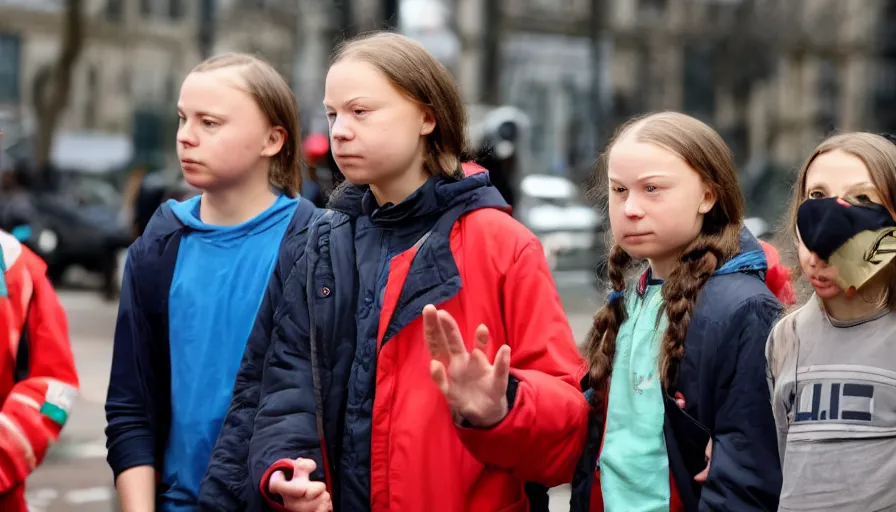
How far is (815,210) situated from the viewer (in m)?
2.59

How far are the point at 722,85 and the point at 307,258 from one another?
4355 cm

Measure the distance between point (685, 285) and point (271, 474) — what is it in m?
0.89

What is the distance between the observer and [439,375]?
8.44 feet

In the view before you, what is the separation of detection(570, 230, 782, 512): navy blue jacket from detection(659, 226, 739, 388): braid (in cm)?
2

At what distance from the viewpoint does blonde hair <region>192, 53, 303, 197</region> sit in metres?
3.38

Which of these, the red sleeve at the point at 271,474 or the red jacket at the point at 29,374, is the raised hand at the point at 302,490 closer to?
the red sleeve at the point at 271,474

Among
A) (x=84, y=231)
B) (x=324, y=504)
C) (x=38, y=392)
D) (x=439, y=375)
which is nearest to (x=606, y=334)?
(x=439, y=375)

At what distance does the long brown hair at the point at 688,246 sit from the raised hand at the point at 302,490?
23.4 inches

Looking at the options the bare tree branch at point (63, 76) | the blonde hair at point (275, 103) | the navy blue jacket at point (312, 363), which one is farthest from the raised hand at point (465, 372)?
the bare tree branch at point (63, 76)

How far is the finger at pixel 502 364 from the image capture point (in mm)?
2586

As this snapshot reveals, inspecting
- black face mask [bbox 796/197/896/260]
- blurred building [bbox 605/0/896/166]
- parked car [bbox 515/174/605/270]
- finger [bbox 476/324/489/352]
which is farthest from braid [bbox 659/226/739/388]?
blurred building [bbox 605/0/896/166]

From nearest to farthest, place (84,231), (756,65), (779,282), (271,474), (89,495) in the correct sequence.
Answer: (271,474), (779,282), (89,495), (84,231), (756,65)

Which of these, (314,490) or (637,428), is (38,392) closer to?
(314,490)

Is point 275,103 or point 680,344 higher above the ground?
point 275,103
